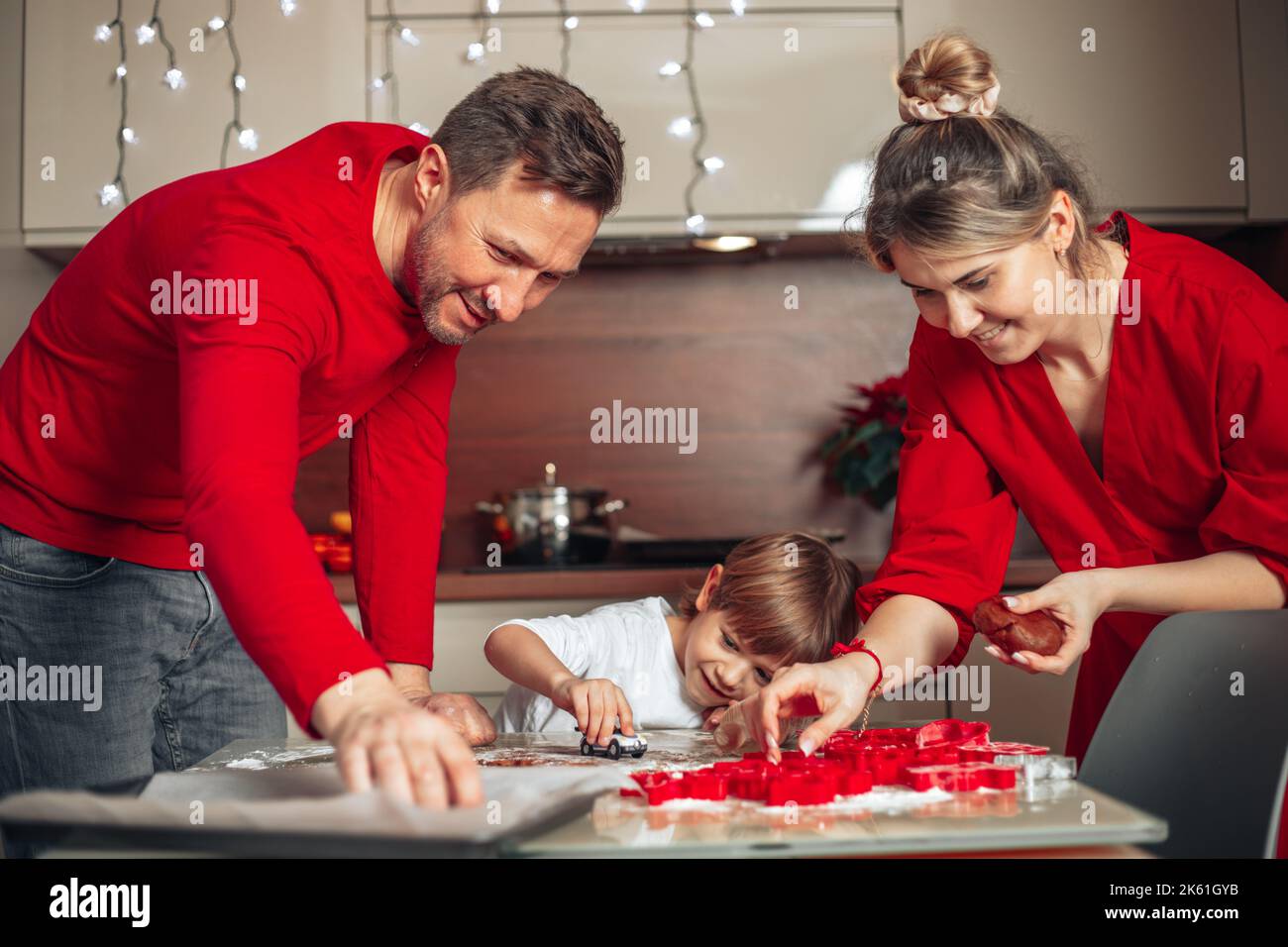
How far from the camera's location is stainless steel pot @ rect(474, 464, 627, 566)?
239cm

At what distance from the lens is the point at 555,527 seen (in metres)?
2.39

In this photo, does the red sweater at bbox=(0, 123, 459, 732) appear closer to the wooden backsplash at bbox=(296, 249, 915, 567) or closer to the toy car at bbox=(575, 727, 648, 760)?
the toy car at bbox=(575, 727, 648, 760)

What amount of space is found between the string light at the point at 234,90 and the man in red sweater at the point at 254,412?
120cm

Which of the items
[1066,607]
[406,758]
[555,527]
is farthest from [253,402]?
[555,527]

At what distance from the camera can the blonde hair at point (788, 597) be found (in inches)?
57.8

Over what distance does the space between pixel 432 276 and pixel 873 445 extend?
1565 millimetres

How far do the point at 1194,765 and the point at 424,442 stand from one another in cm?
88

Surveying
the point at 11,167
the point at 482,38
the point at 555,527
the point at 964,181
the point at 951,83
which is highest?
the point at 482,38

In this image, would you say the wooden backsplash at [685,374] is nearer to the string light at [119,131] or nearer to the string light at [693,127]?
the string light at [693,127]

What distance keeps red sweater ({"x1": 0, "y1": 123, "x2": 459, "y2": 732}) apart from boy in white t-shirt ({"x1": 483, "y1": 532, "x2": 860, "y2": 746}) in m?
0.20

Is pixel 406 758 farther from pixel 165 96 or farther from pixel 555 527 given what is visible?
pixel 165 96

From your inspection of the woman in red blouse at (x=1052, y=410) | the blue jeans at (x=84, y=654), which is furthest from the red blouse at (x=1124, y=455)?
the blue jeans at (x=84, y=654)

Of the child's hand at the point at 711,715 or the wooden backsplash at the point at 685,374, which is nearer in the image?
the child's hand at the point at 711,715
